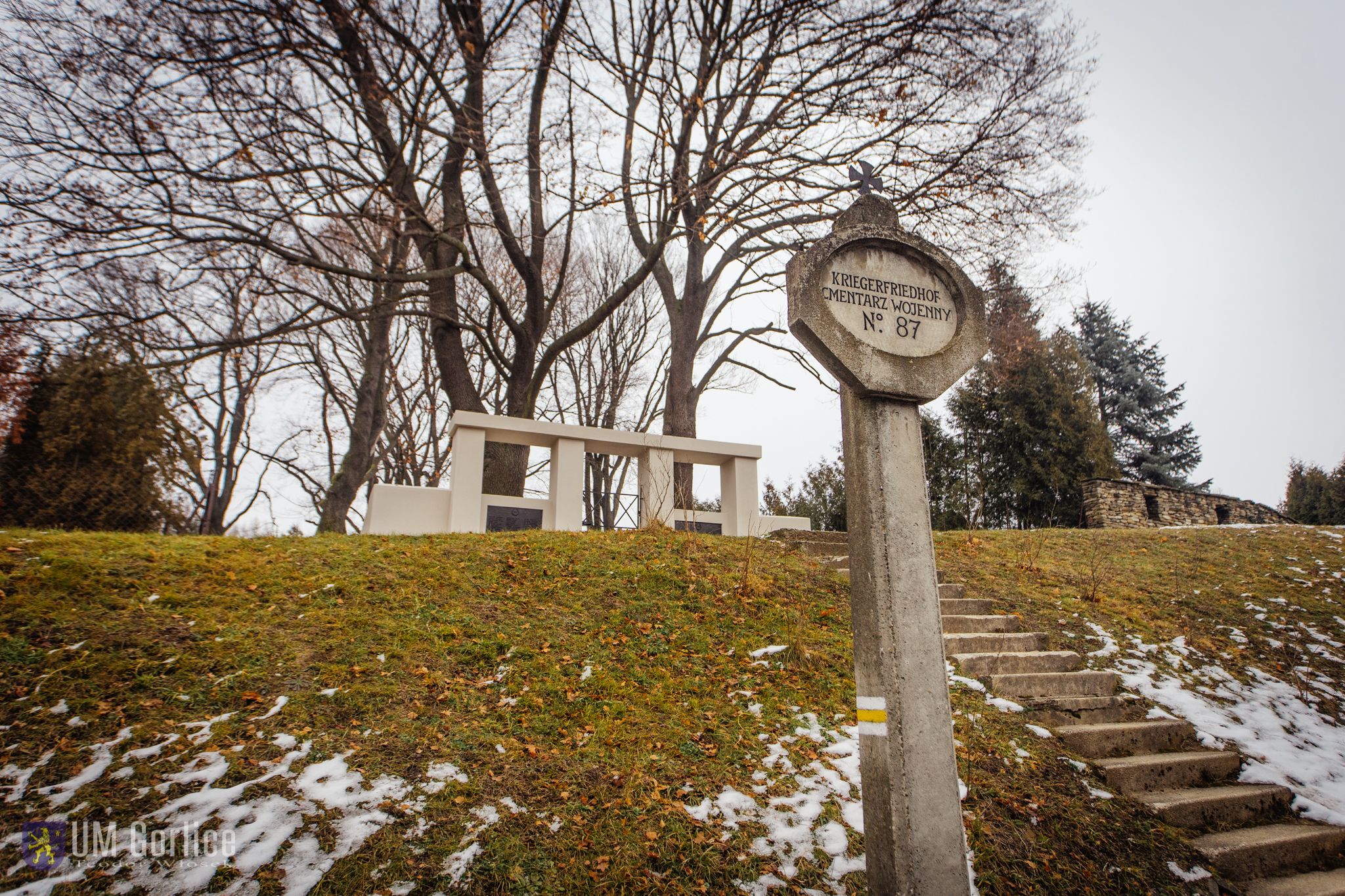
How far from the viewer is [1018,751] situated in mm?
4051

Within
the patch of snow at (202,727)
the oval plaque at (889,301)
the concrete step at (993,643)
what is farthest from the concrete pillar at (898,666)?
the patch of snow at (202,727)

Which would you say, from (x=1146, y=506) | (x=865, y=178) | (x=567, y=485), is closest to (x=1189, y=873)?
(x=865, y=178)

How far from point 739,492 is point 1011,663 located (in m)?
6.95

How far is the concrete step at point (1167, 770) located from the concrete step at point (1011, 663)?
952 mm

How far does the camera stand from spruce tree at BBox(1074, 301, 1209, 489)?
995 inches

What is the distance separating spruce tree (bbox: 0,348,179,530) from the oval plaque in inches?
337

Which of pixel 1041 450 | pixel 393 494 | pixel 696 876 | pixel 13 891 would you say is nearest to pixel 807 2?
pixel 393 494

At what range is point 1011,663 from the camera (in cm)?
523

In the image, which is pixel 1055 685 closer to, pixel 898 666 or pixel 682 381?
pixel 898 666

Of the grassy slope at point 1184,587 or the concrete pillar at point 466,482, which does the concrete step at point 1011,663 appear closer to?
the grassy slope at point 1184,587

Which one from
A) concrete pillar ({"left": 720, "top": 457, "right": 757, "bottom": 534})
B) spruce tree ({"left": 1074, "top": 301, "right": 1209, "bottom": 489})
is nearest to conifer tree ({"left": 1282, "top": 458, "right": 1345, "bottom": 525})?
spruce tree ({"left": 1074, "top": 301, "right": 1209, "bottom": 489})

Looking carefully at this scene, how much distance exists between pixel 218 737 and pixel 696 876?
2.63 meters

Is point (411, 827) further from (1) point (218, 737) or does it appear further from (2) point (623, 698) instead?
(2) point (623, 698)

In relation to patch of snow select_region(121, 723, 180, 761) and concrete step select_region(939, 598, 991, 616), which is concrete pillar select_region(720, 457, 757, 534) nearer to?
concrete step select_region(939, 598, 991, 616)
